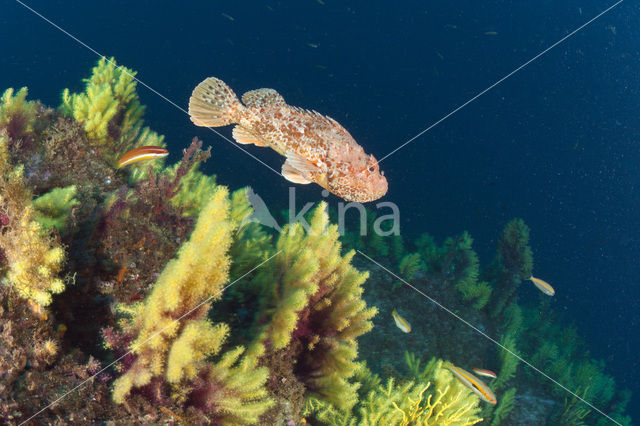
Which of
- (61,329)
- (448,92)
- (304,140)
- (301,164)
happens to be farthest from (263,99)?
(448,92)

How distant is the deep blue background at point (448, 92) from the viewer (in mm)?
33312

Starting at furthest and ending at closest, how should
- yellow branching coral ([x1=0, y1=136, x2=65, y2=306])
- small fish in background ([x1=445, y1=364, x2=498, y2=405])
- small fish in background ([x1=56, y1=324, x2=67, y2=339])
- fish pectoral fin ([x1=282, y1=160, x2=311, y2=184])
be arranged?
fish pectoral fin ([x1=282, y1=160, x2=311, y2=184])
small fish in background ([x1=445, y1=364, x2=498, y2=405])
small fish in background ([x1=56, y1=324, x2=67, y2=339])
yellow branching coral ([x1=0, y1=136, x2=65, y2=306])

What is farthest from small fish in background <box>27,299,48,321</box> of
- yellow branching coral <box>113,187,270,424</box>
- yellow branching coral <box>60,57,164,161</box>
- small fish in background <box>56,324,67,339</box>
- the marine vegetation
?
yellow branching coral <box>60,57,164,161</box>

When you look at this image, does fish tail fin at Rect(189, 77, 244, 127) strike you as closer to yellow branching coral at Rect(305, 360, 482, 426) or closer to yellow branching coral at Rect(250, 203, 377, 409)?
yellow branching coral at Rect(250, 203, 377, 409)

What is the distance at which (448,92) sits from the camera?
49250 millimetres

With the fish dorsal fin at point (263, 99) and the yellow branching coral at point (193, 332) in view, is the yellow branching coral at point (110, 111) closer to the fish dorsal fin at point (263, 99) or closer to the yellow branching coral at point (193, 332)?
the fish dorsal fin at point (263, 99)

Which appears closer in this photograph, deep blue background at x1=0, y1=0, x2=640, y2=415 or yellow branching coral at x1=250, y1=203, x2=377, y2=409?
yellow branching coral at x1=250, y1=203, x2=377, y2=409

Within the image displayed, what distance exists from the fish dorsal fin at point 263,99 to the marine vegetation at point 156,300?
153cm

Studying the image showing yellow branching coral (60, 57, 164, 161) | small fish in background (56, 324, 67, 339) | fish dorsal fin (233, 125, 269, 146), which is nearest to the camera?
small fish in background (56, 324, 67, 339)

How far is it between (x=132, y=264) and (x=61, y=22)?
4527 cm

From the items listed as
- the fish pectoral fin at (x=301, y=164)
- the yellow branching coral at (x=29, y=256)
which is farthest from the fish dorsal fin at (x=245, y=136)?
the yellow branching coral at (x=29, y=256)

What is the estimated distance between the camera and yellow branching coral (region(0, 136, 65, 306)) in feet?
6.98

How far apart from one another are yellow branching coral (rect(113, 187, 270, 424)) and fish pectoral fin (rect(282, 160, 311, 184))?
2653 millimetres

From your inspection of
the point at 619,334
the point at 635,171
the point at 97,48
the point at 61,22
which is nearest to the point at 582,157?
the point at 635,171
